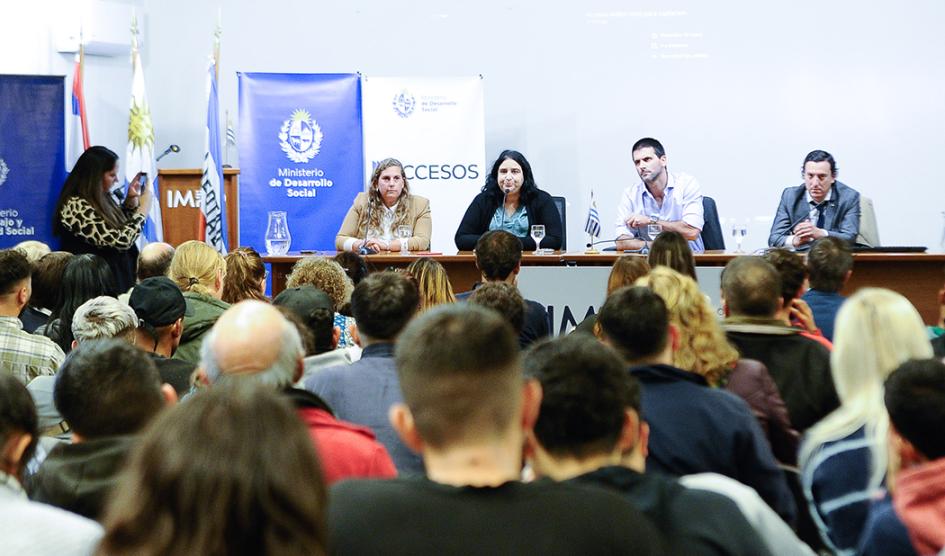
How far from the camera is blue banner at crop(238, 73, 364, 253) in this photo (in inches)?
333

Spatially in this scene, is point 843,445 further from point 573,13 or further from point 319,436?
point 573,13

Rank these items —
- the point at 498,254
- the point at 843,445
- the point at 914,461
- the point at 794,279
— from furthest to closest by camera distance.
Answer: the point at 498,254 < the point at 794,279 < the point at 843,445 < the point at 914,461

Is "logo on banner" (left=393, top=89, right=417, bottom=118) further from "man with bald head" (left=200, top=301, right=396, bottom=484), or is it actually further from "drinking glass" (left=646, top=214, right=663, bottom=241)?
"man with bald head" (left=200, top=301, right=396, bottom=484)

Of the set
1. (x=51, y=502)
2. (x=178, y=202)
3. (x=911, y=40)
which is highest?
(x=911, y=40)

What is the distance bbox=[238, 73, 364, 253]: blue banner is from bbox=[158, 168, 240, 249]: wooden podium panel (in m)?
0.12

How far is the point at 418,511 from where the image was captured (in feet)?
4.44

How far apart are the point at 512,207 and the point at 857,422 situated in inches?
186

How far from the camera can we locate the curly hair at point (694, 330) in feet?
9.14

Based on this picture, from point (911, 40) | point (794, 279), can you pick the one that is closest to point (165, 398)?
point (794, 279)

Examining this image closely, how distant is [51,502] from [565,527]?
1041 millimetres

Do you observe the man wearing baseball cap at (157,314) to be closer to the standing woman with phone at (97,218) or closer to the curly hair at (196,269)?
the curly hair at (196,269)

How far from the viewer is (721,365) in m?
2.78

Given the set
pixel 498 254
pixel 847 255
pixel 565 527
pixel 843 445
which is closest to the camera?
pixel 565 527

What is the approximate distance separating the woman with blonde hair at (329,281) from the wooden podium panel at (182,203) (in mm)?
4040
